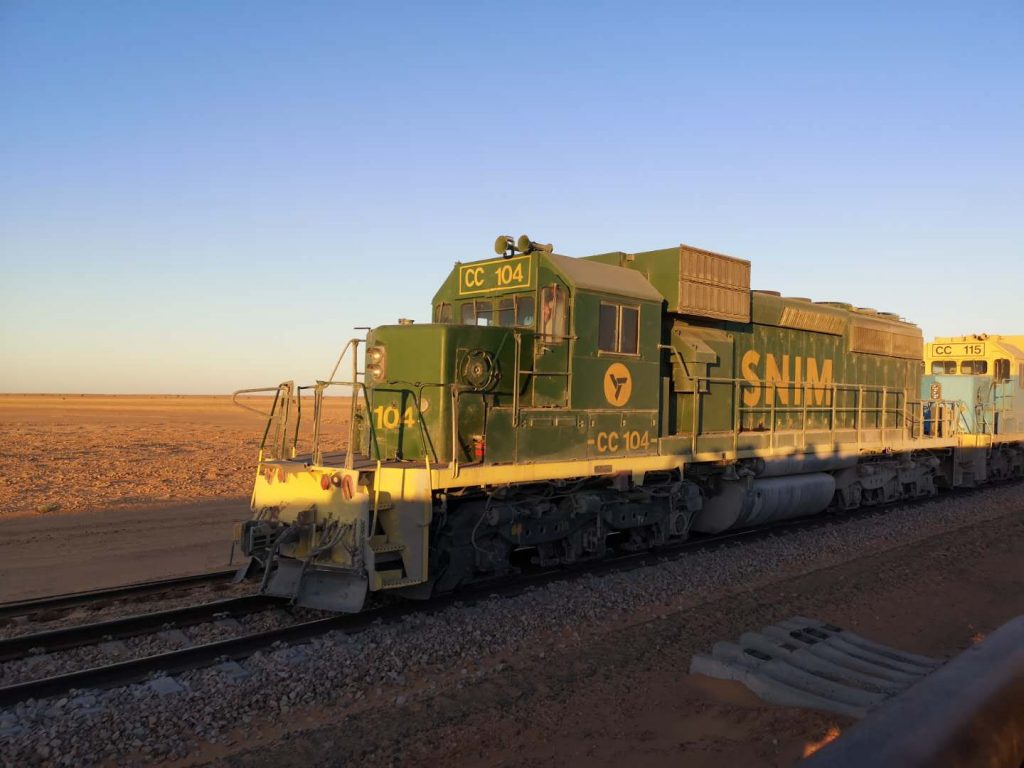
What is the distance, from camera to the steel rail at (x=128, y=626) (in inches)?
252

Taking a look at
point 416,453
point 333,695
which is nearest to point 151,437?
point 416,453

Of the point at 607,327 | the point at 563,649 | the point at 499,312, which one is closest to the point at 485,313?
the point at 499,312

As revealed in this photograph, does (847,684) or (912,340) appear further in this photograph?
(912,340)

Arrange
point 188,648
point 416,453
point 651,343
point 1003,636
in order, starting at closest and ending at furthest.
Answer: point 1003,636 → point 188,648 → point 416,453 → point 651,343

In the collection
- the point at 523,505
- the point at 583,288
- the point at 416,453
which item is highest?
the point at 583,288

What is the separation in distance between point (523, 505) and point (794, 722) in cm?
392

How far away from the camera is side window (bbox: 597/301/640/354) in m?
9.05

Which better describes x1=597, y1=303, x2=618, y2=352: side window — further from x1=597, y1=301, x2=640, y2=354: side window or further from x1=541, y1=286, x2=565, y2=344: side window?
Answer: x1=541, y1=286, x2=565, y2=344: side window

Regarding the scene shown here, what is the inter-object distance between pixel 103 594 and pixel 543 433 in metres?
5.24

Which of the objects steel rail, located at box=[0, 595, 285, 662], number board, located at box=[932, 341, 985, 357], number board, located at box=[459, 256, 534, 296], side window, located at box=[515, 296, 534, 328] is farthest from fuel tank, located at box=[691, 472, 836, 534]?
number board, located at box=[932, 341, 985, 357]

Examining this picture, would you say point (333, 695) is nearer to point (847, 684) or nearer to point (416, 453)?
point (416, 453)

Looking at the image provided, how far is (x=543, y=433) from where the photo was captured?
841 cm

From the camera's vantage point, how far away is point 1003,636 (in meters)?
3.68

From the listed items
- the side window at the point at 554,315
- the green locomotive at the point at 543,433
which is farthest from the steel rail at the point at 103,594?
the side window at the point at 554,315
